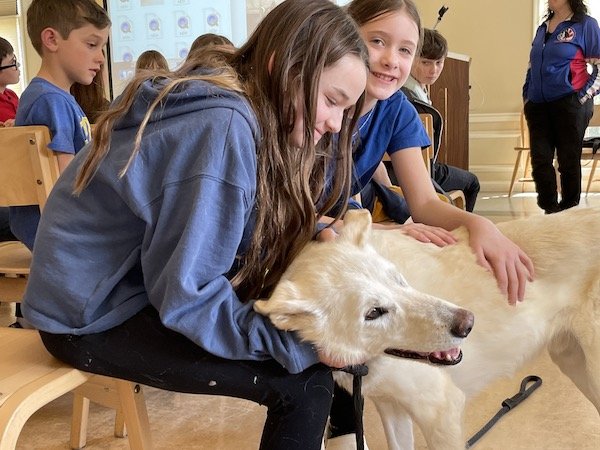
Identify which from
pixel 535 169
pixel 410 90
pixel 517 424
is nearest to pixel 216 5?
pixel 410 90

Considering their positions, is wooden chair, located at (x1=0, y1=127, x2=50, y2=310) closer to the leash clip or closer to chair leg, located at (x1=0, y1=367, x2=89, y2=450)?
chair leg, located at (x1=0, y1=367, x2=89, y2=450)

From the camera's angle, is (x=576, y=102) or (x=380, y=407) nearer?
(x=380, y=407)

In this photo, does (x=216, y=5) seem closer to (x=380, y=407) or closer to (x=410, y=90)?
(x=410, y=90)

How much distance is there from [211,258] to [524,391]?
1.44 meters

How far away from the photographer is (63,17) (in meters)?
2.22

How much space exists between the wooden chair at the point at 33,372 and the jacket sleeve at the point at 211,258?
0.83 ft

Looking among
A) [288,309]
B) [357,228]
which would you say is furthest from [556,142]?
[288,309]

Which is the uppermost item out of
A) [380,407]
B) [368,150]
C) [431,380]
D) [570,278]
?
[368,150]

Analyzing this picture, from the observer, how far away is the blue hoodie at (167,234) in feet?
3.38

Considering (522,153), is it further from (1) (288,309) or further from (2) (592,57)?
(1) (288,309)

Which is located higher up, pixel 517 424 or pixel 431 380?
pixel 431 380

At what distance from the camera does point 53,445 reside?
1.91 metres

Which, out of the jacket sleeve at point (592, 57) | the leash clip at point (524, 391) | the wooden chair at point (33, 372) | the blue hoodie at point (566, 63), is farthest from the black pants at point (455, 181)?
the wooden chair at point (33, 372)

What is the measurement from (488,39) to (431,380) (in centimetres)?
679
